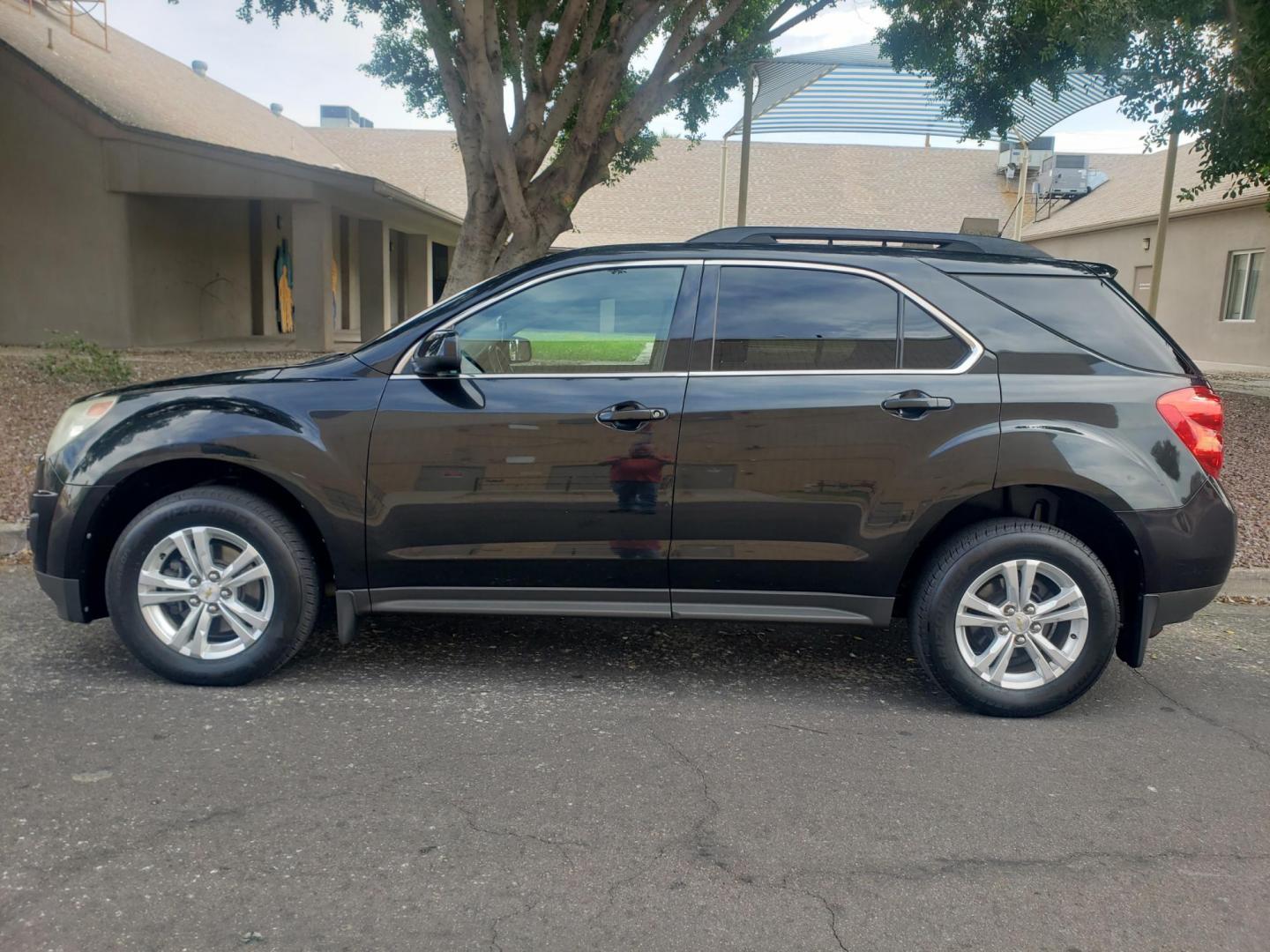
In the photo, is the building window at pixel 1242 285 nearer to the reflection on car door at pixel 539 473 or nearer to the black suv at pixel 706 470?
the black suv at pixel 706 470

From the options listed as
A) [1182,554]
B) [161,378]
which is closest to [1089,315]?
[1182,554]

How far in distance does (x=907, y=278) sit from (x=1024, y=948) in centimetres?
258

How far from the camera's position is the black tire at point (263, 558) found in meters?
4.18

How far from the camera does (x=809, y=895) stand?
9.50 ft

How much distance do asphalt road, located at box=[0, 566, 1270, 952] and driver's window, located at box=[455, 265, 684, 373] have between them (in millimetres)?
1389

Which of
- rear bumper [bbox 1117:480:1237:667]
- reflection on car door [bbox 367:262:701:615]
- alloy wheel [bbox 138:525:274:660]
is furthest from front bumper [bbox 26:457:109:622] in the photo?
rear bumper [bbox 1117:480:1237:667]

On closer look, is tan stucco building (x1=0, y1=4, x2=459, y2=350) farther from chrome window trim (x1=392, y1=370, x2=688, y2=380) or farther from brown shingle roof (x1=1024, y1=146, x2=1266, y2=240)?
brown shingle roof (x1=1024, y1=146, x2=1266, y2=240)

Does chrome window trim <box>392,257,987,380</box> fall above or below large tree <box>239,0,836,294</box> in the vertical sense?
below

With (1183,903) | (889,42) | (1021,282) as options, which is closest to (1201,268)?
(889,42)

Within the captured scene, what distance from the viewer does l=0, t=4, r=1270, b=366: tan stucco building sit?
16.1 m

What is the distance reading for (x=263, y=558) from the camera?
13.8ft

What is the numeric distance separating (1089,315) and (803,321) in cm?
116

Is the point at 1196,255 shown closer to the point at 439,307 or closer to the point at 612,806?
the point at 439,307

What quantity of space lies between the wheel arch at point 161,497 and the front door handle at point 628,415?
1263mm
